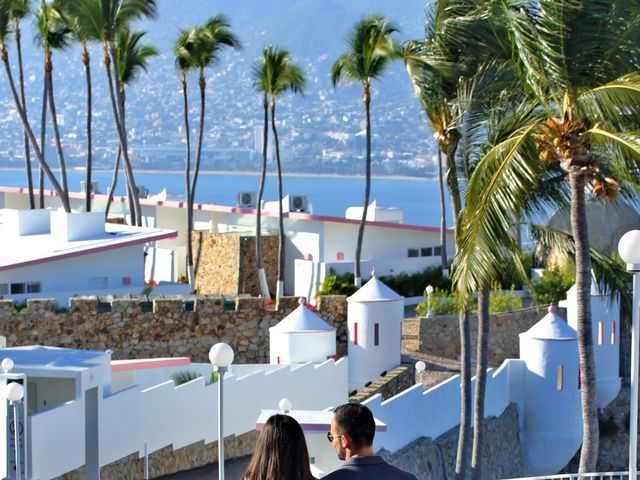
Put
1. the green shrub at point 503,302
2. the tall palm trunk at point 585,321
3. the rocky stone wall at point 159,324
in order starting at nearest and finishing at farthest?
the tall palm trunk at point 585,321
the rocky stone wall at point 159,324
the green shrub at point 503,302

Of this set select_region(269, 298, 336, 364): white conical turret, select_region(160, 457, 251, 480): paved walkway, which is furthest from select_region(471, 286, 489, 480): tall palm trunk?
select_region(269, 298, 336, 364): white conical turret

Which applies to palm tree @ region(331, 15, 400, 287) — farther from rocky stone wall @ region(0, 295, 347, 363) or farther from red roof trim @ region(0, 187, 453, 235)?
rocky stone wall @ region(0, 295, 347, 363)

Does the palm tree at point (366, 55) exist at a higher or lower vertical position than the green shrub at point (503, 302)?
higher

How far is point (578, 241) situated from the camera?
1644 cm

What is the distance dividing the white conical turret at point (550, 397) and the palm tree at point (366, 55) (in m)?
9.54

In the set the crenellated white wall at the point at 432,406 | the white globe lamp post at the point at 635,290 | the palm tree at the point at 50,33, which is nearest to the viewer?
the white globe lamp post at the point at 635,290

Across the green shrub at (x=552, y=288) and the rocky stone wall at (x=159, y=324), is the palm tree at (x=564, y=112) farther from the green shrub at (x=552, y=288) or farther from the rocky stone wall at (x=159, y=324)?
the green shrub at (x=552, y=288)

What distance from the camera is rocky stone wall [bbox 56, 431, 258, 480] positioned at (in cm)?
2177

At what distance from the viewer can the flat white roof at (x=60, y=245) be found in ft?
106

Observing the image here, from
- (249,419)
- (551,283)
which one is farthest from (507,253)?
(551,283)

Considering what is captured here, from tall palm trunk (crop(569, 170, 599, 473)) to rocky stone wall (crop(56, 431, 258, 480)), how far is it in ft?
25.6

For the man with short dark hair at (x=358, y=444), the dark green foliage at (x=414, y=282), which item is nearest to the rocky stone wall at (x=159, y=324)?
the dark green foliage at (x=414, y=282)

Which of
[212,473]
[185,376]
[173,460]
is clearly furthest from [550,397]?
[173,460]

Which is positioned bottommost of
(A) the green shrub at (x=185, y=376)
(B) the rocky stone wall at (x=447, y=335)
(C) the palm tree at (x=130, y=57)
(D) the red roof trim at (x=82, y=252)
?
(A) the green shrub at (x=185, y=376)
